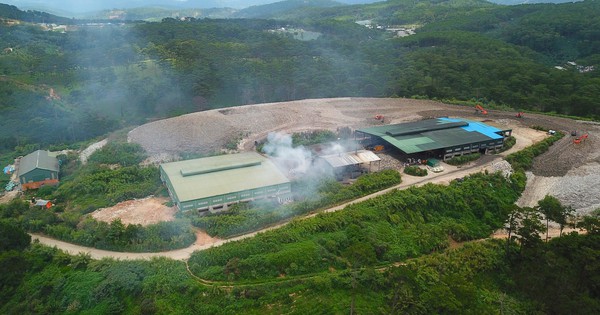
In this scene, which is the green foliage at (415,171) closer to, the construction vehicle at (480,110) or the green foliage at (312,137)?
the green foliage at (312,137)

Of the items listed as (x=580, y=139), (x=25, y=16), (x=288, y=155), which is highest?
(x=25, y=16)

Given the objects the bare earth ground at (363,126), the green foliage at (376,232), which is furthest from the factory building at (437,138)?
the green foliage at (376,232)

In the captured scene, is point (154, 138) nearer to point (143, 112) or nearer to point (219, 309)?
point (143, 112)

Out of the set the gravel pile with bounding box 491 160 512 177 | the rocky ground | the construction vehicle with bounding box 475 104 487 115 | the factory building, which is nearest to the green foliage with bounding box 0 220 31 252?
the rocky ground

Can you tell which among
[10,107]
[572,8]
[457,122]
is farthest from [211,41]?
[572,8]

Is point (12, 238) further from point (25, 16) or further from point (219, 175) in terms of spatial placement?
point (25, 16)

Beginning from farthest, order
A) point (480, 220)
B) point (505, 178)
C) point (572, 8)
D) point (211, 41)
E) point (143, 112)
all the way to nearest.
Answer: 1. point (572, 8)
2. point (211, 41)
3. point (143, 112)
4. point (505, 178)
5. point (480, 220)

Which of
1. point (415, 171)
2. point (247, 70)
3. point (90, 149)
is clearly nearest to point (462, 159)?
point (415, 171)
